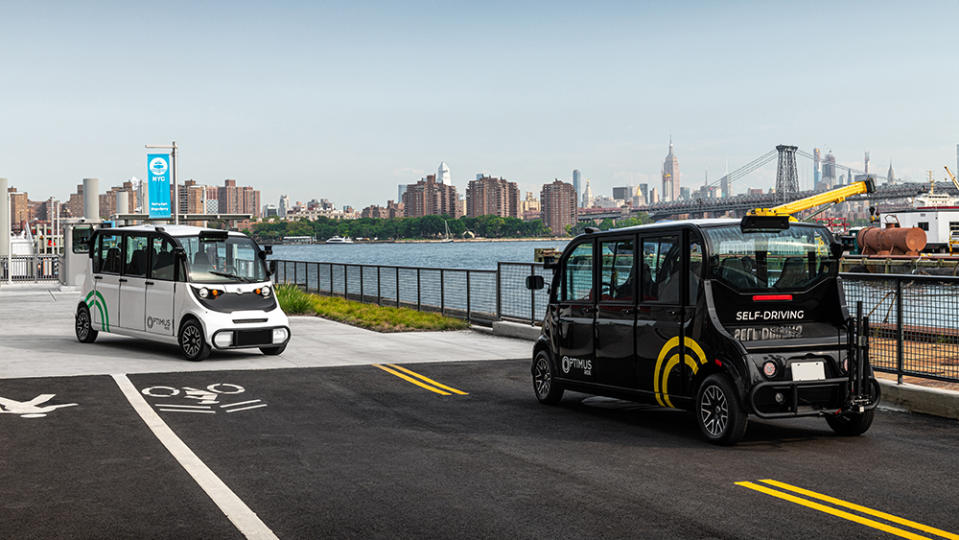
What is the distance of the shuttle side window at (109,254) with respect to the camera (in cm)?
1655

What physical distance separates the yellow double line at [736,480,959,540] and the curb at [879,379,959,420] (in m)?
4.02

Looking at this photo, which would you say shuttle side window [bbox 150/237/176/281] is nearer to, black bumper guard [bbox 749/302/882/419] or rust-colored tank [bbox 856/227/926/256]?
black bumper guard [bbox 749/302/882/419]

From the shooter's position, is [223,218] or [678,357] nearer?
[678,357]

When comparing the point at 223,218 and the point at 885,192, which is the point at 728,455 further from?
the point at 885,192

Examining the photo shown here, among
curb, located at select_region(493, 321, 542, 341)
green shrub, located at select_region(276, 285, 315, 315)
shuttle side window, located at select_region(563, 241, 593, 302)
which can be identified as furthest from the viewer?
green shrub, located at select_region(276, 285, 315, 315)

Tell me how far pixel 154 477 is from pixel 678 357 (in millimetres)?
4674

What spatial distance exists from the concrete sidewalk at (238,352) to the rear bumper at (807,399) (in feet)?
24.8

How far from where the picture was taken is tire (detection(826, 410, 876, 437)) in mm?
9180

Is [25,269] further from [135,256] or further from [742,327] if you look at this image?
[742,327]

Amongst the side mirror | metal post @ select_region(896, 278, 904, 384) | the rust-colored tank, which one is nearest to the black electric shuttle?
the side mirror

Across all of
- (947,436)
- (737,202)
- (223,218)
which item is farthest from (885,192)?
(947,436)

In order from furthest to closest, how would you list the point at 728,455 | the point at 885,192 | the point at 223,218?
the point at 885,192 < the point at 223,218 < the point at 728,455

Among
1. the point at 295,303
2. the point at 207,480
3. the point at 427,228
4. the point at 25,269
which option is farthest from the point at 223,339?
the point at 427,228

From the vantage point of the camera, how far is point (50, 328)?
2062 cm
